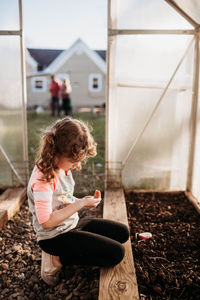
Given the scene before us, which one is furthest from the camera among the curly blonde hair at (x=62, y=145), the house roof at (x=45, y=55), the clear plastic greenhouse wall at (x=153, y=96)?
the house roof at (x=45, y=55)

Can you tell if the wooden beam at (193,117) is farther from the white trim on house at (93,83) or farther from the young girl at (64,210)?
the white trim on house at (93,83)

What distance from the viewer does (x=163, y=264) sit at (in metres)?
2.32

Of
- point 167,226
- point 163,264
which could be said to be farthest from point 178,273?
point 167,226

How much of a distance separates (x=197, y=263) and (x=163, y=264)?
0.27m

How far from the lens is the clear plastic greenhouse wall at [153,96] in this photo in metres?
3.39

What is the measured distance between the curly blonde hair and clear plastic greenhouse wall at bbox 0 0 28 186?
1.94m

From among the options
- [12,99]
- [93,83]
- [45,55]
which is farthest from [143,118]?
[45,55]

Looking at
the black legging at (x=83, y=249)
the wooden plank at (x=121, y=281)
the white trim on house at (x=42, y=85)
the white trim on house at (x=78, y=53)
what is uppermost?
the white trim on house at (x=78, y=53)

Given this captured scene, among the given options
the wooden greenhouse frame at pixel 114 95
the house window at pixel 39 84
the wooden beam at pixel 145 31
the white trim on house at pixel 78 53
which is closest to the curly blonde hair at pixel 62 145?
the wooden greenhouse frame at pixel 114 95

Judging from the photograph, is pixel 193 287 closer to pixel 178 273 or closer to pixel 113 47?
pixel 178 273

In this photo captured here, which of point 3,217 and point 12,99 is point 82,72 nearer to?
point 12,99

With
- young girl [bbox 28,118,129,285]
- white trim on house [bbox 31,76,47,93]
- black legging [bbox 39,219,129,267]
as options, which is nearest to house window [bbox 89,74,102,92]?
white trim on house [bbox 31,76,47,93]

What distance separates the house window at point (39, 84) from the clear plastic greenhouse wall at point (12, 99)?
611 inches

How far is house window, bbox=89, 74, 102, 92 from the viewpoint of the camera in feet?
63.4
